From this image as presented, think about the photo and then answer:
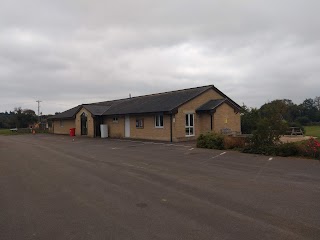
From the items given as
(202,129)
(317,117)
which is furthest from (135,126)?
(317,117)

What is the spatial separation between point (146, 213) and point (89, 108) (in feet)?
110

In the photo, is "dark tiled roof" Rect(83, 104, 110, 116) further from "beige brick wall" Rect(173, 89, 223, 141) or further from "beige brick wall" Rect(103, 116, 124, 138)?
"beige brick wall" Rect(173, 89, 223, 141)

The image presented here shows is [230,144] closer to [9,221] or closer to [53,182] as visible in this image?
[53,182]

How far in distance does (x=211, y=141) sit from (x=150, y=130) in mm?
10222

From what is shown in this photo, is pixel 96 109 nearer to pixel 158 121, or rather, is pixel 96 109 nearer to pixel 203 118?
pixel 158 121

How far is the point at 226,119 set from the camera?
98.2 feet

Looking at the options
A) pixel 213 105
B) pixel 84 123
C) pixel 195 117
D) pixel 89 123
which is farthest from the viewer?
pixel 84 123

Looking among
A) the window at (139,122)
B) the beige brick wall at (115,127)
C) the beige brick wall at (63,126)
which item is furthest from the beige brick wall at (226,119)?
the beige brick wall at (63,126)

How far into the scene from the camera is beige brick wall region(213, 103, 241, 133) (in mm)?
28688

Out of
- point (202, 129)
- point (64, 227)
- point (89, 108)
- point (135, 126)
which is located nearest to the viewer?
point (64, 227)

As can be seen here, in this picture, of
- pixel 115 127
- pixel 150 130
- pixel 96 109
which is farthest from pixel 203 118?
pixel 96 109

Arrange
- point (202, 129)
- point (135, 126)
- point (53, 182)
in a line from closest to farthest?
point (53, 182) → point (202, 129) → point (135, 126)

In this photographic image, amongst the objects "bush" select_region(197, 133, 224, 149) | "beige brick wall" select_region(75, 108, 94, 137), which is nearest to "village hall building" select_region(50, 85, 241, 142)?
"beige brick wall" select_region(75, 108, 94, 137)

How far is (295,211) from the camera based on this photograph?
21.2 ft
